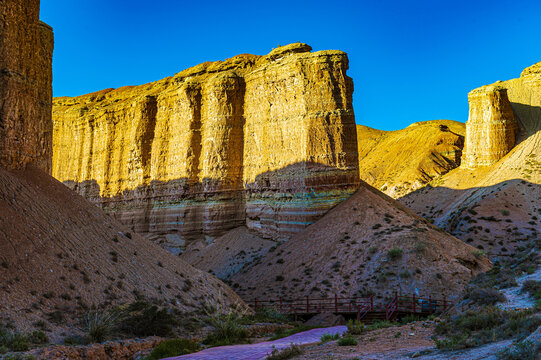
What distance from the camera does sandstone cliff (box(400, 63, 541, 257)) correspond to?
4156 centimetres

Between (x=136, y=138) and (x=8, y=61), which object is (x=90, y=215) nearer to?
(x=8, y=61)

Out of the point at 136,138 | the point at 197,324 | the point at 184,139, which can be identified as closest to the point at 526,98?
the point at 184,139

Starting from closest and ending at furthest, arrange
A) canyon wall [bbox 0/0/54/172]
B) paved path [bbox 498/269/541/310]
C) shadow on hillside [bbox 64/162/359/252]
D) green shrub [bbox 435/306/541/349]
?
green shrub [bbox 435/306/541/349]
paved path [bbox 498/269/541/310]
canyon wall [bbox 0/0/54/172]
shadow on hillside [bbox 64/162/359/252]

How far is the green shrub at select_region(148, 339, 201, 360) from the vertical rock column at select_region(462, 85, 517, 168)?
50.5 m

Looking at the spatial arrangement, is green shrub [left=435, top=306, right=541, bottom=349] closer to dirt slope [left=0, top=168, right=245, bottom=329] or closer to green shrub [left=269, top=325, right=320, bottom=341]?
green shrub [left=269, top=325, right=320, bottom=341]

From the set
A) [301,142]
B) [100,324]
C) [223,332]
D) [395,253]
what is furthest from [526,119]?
[100,324]

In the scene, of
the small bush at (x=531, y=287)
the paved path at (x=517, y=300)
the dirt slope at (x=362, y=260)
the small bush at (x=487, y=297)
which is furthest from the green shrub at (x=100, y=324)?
the small bush at (x=531, y=287)

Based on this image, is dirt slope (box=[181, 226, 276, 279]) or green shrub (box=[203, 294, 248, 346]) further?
dirt slope (box=[181, 226, 276, 279])

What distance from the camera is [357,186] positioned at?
34.7 metres

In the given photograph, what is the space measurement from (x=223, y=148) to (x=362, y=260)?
18263mm

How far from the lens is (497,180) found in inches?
1987

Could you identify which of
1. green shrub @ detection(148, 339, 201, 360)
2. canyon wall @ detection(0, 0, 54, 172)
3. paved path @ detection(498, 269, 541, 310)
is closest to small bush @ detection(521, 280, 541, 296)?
paved path @ detection(498, 269, 541, 310)

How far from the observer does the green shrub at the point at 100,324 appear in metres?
14.8

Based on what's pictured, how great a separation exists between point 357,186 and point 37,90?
2261 centimetres
